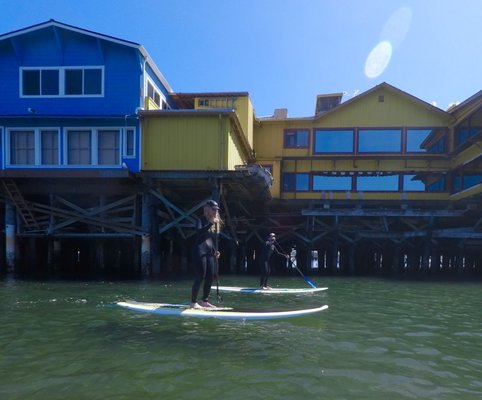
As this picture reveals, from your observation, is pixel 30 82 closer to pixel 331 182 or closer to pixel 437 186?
pixel 331 182

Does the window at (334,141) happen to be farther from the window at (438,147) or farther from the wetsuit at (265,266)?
the wetsuit at (265,266)

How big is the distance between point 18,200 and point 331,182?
17.9 metres

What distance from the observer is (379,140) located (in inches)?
894

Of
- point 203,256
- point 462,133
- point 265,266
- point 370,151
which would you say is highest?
point 462,133

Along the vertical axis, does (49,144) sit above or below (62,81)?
below

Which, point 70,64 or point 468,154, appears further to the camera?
point 468,154

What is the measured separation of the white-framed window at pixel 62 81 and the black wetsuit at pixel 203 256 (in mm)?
13245

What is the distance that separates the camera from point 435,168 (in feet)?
72.6

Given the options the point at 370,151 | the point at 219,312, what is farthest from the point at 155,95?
the point at 219,312

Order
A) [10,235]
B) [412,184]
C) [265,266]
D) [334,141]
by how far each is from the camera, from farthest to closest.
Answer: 1. [334,141]
2. [412,184]
3. [10,235]
4. [265,266]

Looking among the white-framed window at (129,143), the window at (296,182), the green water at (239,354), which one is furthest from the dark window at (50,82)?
the window at (296,182)

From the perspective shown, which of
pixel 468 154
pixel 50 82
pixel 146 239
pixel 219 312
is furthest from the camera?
pixel 468 154

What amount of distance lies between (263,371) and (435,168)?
21768mm

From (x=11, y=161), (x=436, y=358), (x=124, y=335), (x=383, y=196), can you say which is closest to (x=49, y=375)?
(x=124, y=335)
